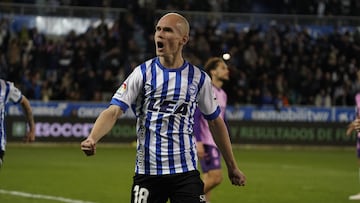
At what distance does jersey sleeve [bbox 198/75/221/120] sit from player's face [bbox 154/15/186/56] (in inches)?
18.9

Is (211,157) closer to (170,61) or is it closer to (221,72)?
(221,72)

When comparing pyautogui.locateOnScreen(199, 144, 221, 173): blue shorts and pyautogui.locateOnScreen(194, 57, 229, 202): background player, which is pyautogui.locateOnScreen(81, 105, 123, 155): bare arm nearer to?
pyautogui.locateOnScreen(194, 57, 229, 202): background player

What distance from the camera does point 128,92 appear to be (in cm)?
642

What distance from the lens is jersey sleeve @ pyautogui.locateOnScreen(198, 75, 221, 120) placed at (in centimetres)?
674

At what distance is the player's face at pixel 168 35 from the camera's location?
6332mm

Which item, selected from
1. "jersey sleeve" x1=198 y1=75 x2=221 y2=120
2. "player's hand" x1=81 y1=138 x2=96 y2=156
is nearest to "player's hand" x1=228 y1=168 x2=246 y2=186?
"jersey sleeve" x1=198 y1=75 x2=221 y2=120

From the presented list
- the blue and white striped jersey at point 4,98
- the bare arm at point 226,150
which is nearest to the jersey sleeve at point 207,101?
the bare arm at point 226,150

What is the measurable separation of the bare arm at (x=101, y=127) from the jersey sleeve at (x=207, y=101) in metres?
0.76

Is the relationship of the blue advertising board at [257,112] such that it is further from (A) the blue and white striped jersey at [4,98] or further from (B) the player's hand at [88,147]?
(B) the player's hand at [88,147]

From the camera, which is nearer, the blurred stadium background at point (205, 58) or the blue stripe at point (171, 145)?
the blue stripe at point (171, 145)

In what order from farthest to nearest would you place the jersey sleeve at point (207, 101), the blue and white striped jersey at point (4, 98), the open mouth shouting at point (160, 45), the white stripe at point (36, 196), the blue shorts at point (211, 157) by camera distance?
1. the white stripe at point (36, 196)
2. the blue shorts at point (211, 157)
3. the blue and white striped jersey at point (4, 98)
4. the jersey sleeve at point (207, 101)
5. the open mouth shouting at point (160, 45)

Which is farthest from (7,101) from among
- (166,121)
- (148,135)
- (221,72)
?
(166,121)

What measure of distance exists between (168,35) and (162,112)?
24.8 inches

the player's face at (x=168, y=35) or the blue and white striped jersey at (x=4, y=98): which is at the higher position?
the player's face at (x=168, y=35)
